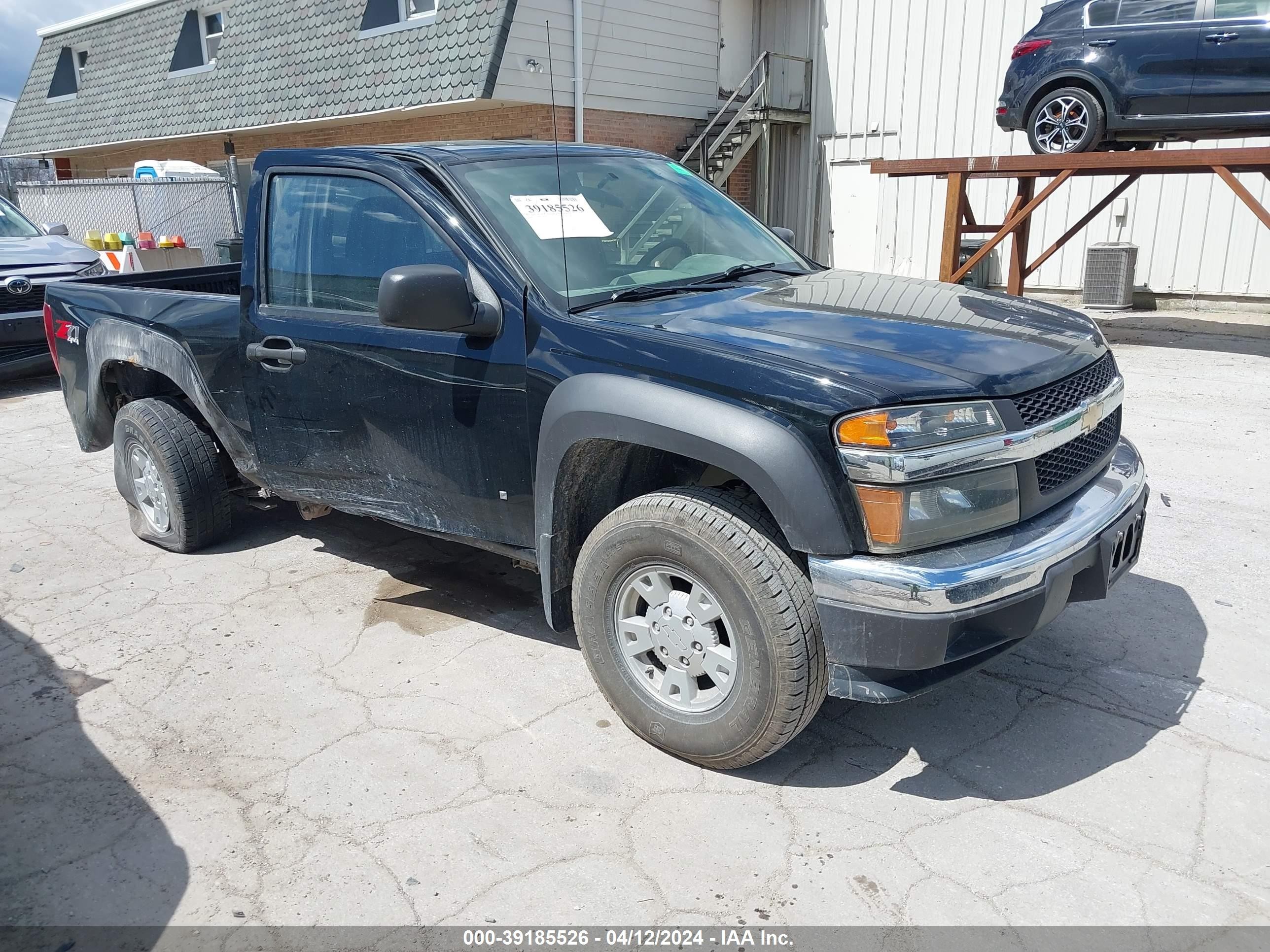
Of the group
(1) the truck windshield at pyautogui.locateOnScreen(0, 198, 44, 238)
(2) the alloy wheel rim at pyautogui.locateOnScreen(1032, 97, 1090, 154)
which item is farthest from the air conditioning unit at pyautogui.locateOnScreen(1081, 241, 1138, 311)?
(1) the truck windshield at pyautogui.locateOnScreen(0, 198, 44, 238)

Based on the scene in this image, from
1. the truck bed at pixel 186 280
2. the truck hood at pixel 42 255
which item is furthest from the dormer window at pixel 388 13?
the truck bed at pixel 186 280

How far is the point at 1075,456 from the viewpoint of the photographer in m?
2.98

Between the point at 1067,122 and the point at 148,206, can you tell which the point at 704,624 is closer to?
the point at 1067,122

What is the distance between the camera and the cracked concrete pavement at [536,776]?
2.53 meters

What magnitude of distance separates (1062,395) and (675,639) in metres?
Result: 1.36

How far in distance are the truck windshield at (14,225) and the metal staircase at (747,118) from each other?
9.48m

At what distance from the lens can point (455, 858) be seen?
2.68m

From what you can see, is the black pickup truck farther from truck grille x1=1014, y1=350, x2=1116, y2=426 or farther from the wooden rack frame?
the wooden rack frame

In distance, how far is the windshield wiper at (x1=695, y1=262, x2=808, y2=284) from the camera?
3625 millimetres

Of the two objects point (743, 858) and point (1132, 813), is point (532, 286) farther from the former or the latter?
point (1132, 813)

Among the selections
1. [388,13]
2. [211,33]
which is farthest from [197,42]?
[388,13]

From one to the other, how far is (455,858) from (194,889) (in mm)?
685

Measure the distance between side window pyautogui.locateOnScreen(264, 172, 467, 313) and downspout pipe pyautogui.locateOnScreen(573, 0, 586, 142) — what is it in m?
10.9

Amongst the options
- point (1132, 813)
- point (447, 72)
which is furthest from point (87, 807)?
point (447, 72)
